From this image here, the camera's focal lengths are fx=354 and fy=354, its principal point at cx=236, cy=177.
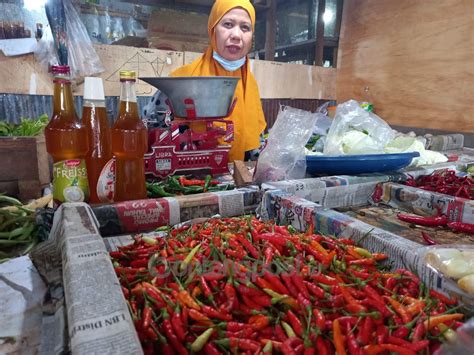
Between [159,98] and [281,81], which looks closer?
[159,98]

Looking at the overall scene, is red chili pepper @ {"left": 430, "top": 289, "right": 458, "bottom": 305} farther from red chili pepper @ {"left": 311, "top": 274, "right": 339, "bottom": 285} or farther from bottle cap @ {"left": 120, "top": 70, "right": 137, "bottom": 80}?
bottle cap @ {"left": 120, "top": 70, "right": 137, "bottom": 80}

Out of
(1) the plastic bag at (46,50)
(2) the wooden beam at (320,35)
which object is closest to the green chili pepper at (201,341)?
(1) the plastic bag at (46,50)

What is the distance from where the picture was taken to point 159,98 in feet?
10.4

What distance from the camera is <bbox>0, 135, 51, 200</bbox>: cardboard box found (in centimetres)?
200

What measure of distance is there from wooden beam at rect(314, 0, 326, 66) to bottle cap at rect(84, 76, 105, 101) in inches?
187

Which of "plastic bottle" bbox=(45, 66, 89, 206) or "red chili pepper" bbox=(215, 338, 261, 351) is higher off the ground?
"plastic bottle" bbox=(45, 66, 89, 206)

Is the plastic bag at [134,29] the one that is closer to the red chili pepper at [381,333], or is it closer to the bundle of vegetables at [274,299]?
the bundle of vegetables at [274,299]

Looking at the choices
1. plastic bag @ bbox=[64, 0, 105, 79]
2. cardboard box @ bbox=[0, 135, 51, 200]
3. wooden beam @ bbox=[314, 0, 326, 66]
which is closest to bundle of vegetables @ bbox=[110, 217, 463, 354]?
cardboard box @ bbox=[0, 135, 51, 200]

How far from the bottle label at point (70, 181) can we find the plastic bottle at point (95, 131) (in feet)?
0.38

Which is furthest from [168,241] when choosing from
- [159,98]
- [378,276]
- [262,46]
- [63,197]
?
[262,46]

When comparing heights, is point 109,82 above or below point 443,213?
above

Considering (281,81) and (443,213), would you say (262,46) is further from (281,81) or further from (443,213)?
(443,213)

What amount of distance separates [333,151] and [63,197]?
1.79m

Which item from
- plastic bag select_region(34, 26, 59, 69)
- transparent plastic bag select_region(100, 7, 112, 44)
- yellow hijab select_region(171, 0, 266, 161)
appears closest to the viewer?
yellow hijab select_region(171, 0, 266, 161)
